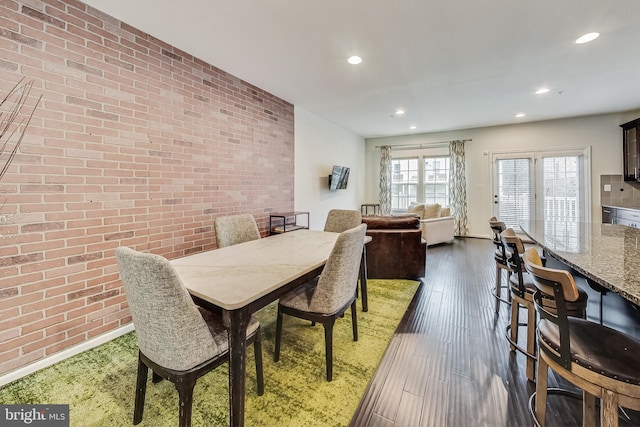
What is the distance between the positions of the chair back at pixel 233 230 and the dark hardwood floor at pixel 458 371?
4.84ft

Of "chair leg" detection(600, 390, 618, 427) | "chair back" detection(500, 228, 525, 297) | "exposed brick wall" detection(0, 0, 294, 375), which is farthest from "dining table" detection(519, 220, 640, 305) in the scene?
"exposed brick wall" detection(0, 0, 294, 375)

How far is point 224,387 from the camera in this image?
162 cm

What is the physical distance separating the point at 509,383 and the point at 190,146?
10.7ft

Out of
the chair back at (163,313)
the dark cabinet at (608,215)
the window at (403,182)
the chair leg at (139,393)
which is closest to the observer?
the chair back at (163,313)

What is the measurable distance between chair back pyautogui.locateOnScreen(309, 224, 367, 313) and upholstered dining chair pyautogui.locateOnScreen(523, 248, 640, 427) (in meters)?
0.86

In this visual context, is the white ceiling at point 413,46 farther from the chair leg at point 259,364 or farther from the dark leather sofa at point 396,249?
the chair leg at point 259,364

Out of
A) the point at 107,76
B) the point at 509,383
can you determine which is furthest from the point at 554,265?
the point at 107,76

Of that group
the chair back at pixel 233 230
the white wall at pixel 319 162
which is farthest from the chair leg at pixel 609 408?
the white wall at pixel 319 162

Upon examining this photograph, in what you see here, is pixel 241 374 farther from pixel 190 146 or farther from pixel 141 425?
pixel 190 146

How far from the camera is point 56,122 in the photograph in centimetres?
185

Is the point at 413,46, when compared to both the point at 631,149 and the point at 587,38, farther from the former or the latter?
the point at 631,149

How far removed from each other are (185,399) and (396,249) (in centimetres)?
278

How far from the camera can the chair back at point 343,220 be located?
3045 millimetres

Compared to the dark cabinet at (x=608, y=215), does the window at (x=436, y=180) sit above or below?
above
